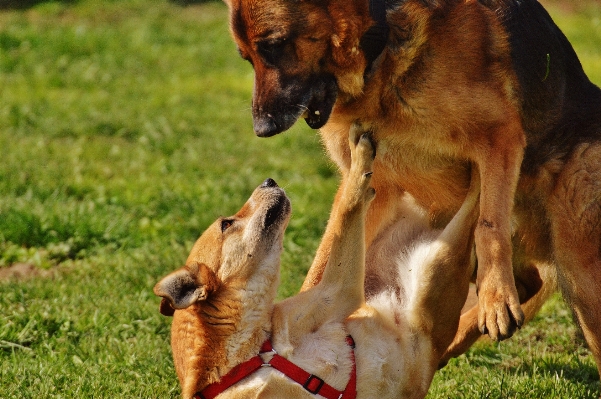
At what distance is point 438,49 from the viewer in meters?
4.34

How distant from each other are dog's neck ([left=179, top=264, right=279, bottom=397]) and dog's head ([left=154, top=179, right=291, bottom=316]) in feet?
0.23

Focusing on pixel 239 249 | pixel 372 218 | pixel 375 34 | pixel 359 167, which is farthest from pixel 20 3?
pixel 375 34

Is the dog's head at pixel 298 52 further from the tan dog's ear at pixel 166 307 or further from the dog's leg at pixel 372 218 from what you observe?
the tan dog's ear at pixel 166 307

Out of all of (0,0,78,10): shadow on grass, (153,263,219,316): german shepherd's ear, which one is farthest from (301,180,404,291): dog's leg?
(0,0,78,10): shadow on grass

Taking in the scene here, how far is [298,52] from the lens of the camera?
13.5 ft

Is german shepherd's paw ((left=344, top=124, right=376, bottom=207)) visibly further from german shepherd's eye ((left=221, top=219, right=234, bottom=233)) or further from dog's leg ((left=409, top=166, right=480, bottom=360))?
german shepherd's eye ((left=221, top=219, right=234, bottom=233))

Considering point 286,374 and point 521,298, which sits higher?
point 286,374

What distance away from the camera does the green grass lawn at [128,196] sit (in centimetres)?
494

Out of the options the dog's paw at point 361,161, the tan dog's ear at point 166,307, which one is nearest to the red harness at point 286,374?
the tan dog's ear at point 166,307

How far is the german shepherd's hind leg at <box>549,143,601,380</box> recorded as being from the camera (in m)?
4.44

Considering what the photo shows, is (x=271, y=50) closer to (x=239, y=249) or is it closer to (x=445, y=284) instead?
(x=239, y=249)

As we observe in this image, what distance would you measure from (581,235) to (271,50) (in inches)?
76.0

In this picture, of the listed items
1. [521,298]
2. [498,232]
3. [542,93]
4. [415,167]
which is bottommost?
[521,298]

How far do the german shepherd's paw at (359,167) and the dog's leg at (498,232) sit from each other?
0.57 meters
